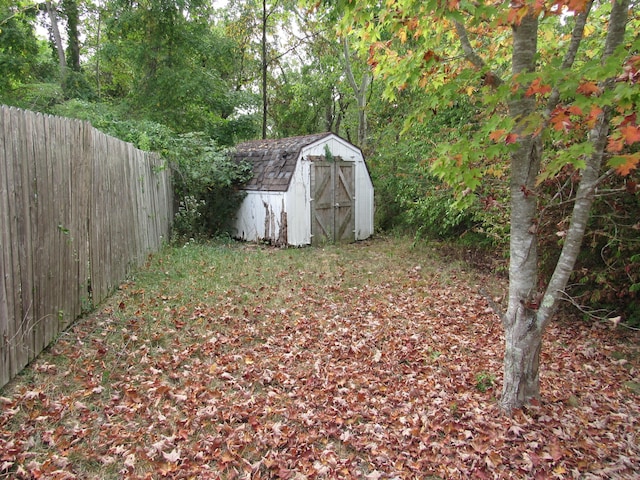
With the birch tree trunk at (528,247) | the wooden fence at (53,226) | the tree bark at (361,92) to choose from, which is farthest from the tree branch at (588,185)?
the tree bark at (361,92)

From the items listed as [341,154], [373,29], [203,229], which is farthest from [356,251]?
[373,29]

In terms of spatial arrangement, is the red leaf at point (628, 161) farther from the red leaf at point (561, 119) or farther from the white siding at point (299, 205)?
the white siding at point (299, 205)

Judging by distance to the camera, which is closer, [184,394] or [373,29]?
[184,394]

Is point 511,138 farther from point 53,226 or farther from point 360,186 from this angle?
point 360,186

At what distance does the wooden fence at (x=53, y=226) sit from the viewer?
3225mm

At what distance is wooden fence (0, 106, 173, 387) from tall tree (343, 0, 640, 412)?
299 centimetres

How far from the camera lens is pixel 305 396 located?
367 cm

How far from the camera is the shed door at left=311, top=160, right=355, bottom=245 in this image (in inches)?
435

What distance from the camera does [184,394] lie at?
3.56 metres

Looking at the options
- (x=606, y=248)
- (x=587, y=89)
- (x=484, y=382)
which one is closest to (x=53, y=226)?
(x=484, y=382)

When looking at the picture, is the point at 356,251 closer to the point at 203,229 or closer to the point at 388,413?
the point at 203,229

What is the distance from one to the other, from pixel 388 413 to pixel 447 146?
217 centimetres

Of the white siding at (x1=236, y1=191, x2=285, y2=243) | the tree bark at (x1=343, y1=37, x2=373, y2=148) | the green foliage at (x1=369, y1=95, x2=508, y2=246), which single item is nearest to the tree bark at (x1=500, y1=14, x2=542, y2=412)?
the green foliage at (x1=369, y1=95, x2=508, y2=246)

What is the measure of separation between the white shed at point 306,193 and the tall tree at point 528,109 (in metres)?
6.53
